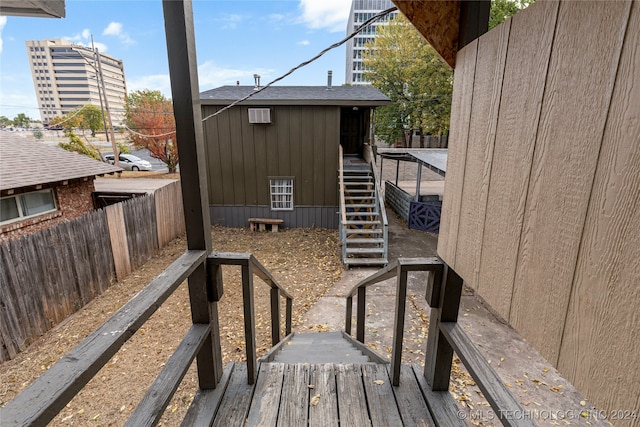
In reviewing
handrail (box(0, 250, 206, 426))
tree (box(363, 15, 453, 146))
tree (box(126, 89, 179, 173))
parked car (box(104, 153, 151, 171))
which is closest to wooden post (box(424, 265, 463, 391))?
handrail (box(0, 250, 206, 426))

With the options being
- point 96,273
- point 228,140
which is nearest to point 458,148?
point 96,273

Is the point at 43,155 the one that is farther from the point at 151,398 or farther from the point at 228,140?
the point at 151,398

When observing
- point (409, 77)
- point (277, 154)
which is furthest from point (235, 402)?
point (409, 77)

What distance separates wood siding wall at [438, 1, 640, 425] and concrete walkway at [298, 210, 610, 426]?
54cm

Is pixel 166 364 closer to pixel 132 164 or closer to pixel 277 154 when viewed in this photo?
pixel 277 154

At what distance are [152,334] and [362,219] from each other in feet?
19.1

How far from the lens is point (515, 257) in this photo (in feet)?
3.34

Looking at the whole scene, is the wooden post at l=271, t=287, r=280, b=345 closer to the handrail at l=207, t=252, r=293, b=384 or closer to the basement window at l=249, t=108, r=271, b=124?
the handrail at l=207, t=252, r=293, b=384

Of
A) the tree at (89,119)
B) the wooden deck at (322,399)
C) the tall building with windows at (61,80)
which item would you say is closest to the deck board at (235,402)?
the wooden deck at (322,399)

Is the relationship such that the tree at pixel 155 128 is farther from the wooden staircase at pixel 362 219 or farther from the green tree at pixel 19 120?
the green tree at pixel 19 120

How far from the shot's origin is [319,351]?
10.3 feet

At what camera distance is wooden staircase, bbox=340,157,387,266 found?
22.8 ft

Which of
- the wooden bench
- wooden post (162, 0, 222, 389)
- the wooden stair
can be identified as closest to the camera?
wooden post (162, 0, 222, 389)

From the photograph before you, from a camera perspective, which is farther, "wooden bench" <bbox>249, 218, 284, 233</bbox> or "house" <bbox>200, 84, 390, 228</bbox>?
"wooden bench" <bbox>249, 218, 284, 233</bbox>
